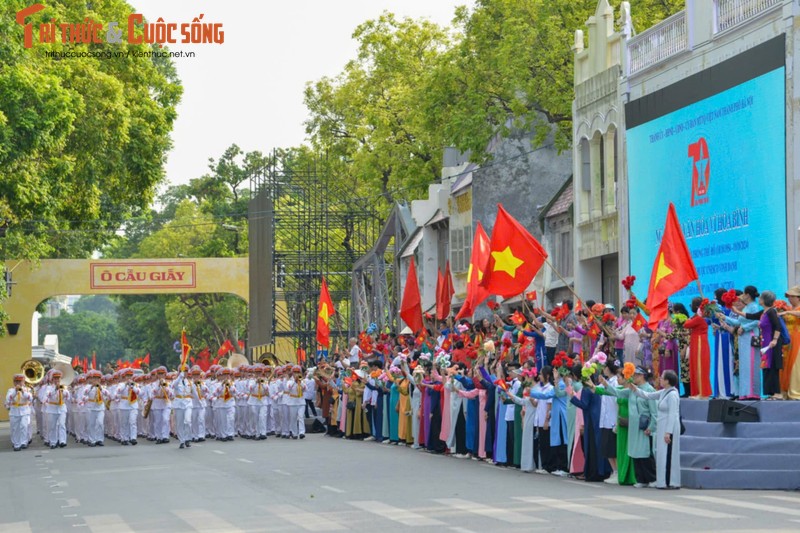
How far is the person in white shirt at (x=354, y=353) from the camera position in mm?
37631

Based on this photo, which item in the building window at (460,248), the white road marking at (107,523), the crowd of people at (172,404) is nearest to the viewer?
the white road marking at (107,523)

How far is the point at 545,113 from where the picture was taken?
42500 millimetres

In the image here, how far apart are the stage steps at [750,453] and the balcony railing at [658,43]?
12.2 meters

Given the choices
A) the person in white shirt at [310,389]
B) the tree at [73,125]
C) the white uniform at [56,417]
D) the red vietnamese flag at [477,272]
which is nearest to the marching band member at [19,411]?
the white uniform at [56,417]

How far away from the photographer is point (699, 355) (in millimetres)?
22766

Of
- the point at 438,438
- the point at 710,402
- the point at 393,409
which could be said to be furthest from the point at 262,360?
the point at 710,402

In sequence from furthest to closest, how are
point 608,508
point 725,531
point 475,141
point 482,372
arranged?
point 475,141 → point 482,372 → point 608,508 → point 725,531

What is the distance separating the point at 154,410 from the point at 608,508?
2146cm

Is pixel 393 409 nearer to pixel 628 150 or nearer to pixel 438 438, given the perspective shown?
pixel 438 438

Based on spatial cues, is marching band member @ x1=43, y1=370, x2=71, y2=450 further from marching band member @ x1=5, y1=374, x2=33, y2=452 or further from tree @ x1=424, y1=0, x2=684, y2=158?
tree @ x1=424, y1=0, x2=684, y2=158

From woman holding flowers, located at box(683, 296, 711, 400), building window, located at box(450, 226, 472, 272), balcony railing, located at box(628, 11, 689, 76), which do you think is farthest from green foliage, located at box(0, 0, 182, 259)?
woman holding flowers, located at box(683, 296, 711, 400)

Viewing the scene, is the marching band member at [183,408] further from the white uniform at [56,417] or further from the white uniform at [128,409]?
the white uniform at [56,417]

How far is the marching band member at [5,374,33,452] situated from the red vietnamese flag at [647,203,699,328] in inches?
697

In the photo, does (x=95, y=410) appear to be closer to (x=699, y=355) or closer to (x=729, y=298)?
(x=699, y=355)
